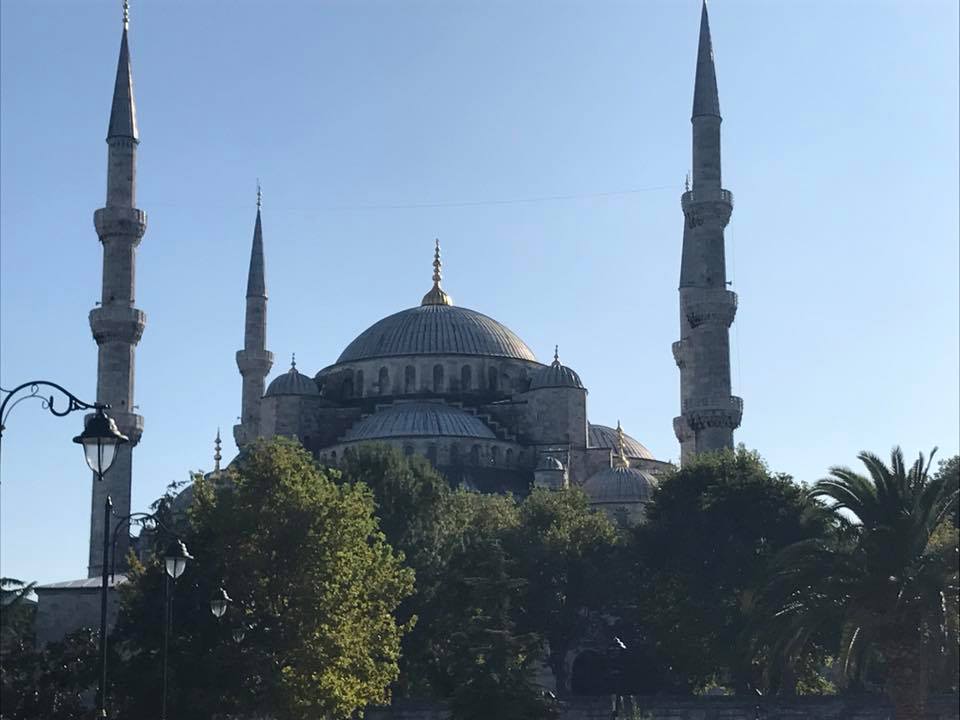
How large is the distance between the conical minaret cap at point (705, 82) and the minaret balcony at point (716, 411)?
1105cm

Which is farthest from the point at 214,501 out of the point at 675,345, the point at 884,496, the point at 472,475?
the point at 675,345

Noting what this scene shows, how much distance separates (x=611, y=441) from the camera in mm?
92188

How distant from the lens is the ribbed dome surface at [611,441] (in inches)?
3595

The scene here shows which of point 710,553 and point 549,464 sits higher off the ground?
point 549,464

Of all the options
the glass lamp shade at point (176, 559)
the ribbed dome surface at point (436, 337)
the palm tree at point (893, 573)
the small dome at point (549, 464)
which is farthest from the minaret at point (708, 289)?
the glass lamp shade at point (176, 559)

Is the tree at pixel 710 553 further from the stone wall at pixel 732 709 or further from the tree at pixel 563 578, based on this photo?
the tree at pixel 563 578

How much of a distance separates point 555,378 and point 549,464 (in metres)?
7.17

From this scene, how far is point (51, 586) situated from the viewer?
49.7 m

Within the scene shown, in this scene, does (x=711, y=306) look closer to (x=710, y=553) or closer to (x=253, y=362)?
(x=710, y=553)

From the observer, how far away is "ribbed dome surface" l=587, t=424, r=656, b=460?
300 ft

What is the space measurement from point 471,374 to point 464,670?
1843 inches

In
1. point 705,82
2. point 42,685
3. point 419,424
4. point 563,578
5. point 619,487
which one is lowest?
point 42,685

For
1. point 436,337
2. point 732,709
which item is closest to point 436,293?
point 436,337

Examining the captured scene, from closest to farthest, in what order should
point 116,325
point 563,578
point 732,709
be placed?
point 732,709 < point 563,578 < point 116,325
